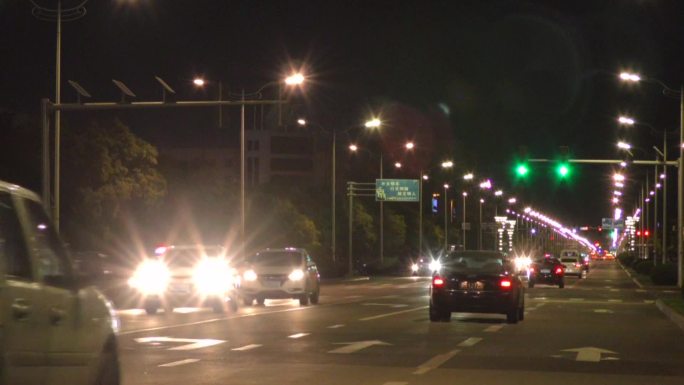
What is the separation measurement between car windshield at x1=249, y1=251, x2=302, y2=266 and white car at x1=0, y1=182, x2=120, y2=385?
26285 millimetres

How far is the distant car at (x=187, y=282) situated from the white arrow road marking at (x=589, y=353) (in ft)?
41.1

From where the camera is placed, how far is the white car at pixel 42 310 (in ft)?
21.5

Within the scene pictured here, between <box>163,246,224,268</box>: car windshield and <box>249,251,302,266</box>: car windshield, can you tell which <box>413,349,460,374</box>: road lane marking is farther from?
<box>249,251,302,266</box>: car windshield

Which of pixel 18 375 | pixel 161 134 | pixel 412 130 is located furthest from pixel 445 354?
pixel 161 134

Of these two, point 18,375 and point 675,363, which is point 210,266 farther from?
point 18,375

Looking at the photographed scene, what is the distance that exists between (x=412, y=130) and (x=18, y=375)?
102m

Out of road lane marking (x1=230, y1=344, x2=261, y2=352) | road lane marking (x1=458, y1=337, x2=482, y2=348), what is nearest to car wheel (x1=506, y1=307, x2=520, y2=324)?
road lane marking (x1=458, y1=337, x2=482, y2=348)

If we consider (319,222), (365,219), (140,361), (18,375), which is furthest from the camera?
(365,219)

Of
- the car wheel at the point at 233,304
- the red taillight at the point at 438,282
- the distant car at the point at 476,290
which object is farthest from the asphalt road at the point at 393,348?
the red taillight at the point at 438,282

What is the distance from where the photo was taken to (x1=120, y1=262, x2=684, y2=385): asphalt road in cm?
1456

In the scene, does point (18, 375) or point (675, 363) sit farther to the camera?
point (675, 363)

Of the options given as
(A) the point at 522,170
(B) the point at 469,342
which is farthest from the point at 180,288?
(A) the point at 522,170

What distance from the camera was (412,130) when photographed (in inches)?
4272

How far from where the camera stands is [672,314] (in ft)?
99.5
